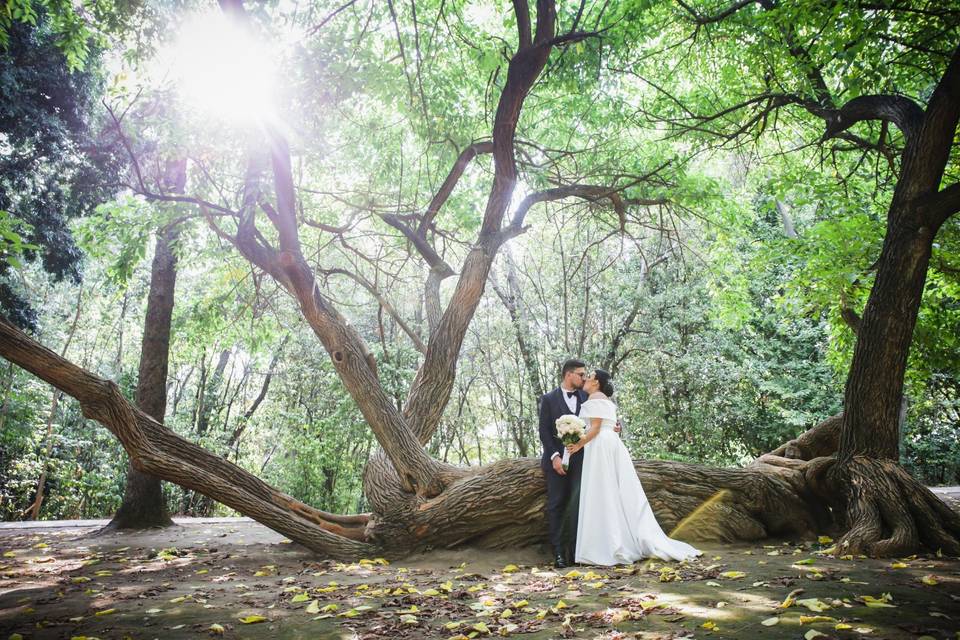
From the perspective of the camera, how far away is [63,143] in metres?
10.9

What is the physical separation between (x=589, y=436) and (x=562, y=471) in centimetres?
44

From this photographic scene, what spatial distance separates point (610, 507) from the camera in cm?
548

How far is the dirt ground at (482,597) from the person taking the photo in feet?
9.98

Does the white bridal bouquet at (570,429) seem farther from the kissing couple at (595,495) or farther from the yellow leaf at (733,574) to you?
the yellow leaf at (733,574)

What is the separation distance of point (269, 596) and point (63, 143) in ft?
34.8

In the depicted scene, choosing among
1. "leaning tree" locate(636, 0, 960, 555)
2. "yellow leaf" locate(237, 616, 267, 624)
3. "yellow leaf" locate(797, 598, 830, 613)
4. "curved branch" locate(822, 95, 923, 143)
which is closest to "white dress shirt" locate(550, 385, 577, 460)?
"leaning tree" locate(636, 0, 960, 555)

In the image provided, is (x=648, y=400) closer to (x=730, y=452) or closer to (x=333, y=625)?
(x=730, y=452)

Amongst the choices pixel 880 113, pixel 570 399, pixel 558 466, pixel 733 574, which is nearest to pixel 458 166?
pixel 570 399

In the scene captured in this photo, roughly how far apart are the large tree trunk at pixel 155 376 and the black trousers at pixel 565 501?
596cm

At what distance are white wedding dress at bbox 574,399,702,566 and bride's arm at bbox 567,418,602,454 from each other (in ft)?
0.18

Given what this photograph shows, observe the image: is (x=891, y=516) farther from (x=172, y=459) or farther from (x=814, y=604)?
(x=172, y=459)

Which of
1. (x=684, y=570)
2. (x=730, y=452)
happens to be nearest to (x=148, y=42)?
(x=684, y=570)

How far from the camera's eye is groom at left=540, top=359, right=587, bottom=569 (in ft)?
18.4

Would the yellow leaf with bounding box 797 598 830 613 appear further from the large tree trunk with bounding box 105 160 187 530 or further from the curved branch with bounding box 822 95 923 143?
the large tree trunk with bounding box 105 160 187 530
